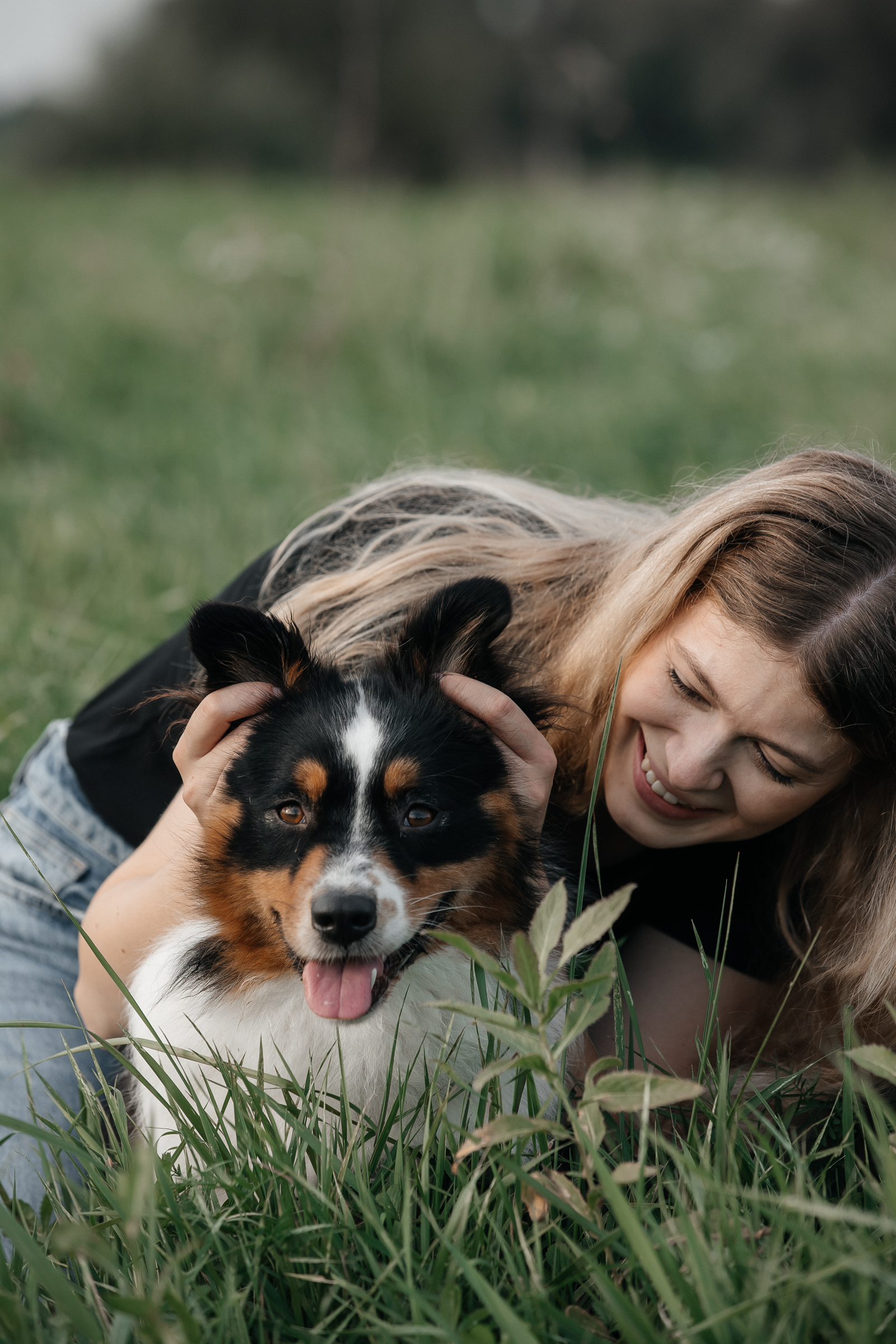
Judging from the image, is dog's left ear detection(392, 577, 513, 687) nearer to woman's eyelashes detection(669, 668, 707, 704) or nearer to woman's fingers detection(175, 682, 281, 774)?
woman's fingers detection(175, 682, 281, 774)

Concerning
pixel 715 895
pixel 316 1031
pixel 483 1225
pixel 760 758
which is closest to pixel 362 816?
pixel 316 1031

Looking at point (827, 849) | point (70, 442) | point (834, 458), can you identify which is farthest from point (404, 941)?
point (70, 442)

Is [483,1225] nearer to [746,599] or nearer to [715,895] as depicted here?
[715,895]

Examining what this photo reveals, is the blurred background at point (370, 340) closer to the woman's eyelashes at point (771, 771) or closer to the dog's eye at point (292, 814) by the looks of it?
the woman's eyelashes at point (771, 771)

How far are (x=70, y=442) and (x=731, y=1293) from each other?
604 cm

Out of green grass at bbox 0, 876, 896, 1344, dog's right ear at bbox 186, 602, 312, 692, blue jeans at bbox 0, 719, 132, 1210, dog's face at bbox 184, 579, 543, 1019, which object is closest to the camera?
green grass at bbox 0, 876, 896, 1344

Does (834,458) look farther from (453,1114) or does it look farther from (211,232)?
(211,232)

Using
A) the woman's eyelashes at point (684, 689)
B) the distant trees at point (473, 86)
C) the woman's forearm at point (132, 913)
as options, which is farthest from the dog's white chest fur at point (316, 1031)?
the distant trees at point (473, 86)

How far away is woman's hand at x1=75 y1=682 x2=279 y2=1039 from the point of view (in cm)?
214

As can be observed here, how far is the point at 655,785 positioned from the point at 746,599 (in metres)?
0.47

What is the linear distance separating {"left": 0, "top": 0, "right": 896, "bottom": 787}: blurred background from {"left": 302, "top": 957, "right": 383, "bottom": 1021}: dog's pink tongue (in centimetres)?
200

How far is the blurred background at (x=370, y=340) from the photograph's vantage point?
4.88 metres

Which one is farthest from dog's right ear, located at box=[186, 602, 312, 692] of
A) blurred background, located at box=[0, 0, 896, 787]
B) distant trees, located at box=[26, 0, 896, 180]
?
distant trees, located at box=[26, 0, 896, 180]

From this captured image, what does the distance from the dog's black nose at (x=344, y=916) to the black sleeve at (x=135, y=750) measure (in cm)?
102
